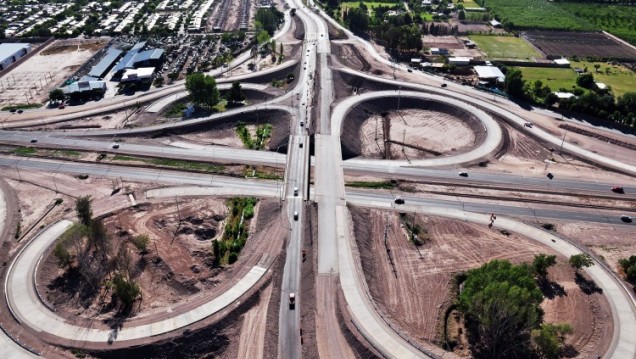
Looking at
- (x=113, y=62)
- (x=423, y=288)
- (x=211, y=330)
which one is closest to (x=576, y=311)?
(x=423, y=288)

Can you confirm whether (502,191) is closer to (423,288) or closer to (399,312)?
(423,288)

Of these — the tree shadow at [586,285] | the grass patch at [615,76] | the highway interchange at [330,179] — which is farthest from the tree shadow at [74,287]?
the grass patch at [615,76]

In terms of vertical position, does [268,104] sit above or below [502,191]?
above

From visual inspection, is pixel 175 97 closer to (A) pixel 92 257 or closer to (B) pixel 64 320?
(A) pixel 92 257

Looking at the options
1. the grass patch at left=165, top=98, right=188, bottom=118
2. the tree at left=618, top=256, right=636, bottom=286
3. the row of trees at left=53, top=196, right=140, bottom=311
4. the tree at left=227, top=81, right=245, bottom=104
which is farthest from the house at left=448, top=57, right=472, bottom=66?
the row of trees at left=53, top=196, right=140, bottom=311

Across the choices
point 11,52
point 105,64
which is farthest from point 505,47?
point 11,52

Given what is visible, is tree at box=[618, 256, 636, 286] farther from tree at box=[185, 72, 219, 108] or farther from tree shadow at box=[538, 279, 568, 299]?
tree at box=[185, 72, 219, 108]
